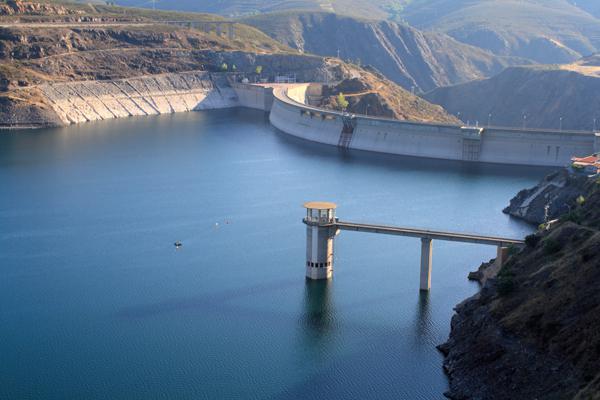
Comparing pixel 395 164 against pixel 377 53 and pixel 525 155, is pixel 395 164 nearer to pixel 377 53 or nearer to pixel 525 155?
pixel 525 155

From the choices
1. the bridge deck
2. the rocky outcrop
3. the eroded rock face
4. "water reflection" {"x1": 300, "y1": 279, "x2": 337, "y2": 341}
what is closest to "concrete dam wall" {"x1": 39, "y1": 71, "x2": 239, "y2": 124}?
the eroded rock face

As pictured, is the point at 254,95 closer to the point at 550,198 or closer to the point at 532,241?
the point at 550,198

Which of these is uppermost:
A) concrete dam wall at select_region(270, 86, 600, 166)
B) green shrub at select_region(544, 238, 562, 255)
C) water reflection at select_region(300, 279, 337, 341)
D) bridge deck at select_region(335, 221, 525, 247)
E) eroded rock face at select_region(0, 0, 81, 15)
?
eroded rock face at select_region(0, 0, 81, 15)

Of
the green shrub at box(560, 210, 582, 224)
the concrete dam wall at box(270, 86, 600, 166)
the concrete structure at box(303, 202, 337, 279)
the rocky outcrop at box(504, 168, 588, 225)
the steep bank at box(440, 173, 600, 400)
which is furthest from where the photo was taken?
the concrete dam wall at box(270, 86, 600, 166)

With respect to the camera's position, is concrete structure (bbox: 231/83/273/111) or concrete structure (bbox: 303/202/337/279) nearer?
concrete structure (bbox: 303/202/337/279)

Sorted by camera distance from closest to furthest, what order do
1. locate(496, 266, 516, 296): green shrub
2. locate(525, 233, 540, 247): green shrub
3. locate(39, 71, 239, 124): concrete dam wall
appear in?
locate(496, 266, 516, 296): green shrub → locate(525, 233, 540, 247): green shrub → locate(39, 71, 239, 124): concrete dam wall

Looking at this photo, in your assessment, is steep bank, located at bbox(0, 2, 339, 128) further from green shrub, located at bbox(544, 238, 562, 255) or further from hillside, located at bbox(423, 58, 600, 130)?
green shrub, located at bbox(544, 238, 562, 255)
